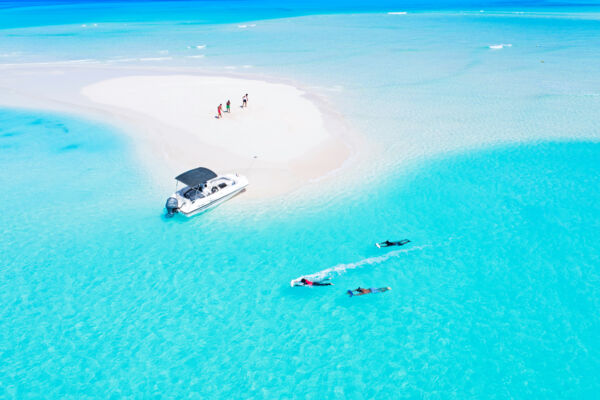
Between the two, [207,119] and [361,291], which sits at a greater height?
[207,119]

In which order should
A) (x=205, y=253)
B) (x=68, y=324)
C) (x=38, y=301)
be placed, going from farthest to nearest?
(x=205, y=253)
(x=38, y=301)
(x=68, y=324)

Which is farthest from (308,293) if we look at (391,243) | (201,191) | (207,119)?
(207,119)

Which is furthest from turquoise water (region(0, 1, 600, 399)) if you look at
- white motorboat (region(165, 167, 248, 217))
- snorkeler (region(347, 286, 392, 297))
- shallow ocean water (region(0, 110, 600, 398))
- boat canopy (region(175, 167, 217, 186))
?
boat canopy (region(175, 167, 217, 186))

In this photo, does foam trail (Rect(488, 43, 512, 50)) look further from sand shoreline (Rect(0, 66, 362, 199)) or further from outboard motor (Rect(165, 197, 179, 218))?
outboard motor (Rect(165, 197, 179, 218))

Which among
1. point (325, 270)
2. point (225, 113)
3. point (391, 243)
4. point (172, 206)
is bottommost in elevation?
point (325, 270)

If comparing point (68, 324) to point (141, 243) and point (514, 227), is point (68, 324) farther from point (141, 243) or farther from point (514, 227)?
point (514, 227)

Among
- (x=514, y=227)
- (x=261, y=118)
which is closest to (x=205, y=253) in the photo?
(x=514, y=227)

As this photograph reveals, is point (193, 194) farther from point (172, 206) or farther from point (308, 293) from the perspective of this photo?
point (308, 293)
